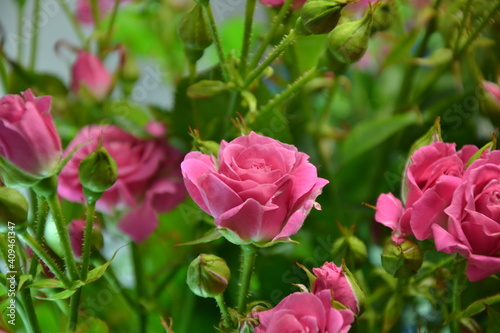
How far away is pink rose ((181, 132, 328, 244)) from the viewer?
262mm

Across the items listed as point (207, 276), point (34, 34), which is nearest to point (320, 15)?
point (207, 276)

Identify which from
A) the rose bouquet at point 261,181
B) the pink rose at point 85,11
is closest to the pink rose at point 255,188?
the rose bouquet at point 261,181

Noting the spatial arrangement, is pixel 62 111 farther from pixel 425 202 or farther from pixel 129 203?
pixel 425 202

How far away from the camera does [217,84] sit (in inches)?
13.3

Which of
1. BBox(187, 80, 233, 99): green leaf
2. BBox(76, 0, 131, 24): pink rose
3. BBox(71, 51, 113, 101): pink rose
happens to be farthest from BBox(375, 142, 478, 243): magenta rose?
BBox(76, 0, 131, 24): pink rose

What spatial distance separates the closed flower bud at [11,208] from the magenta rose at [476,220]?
0.58 feet

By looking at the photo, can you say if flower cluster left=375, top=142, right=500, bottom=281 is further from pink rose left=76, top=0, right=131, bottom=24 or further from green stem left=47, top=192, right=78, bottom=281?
pink rose left=76, top=0, right=131, bottom=24

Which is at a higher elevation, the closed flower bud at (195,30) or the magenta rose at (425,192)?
the closed flower bud at (195,30)

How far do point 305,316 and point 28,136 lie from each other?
5.4 inches

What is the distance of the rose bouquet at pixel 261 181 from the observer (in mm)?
273

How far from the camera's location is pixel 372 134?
0.43 meters

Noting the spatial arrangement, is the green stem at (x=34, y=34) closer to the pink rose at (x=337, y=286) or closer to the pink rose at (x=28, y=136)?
the pink rose at (x=28, y=136)

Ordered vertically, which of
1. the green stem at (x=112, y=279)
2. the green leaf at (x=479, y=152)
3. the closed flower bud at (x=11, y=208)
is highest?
the green leaf at (x=479, y=152)

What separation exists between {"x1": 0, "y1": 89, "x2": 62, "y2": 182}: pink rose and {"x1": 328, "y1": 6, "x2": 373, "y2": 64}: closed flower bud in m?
0.13
